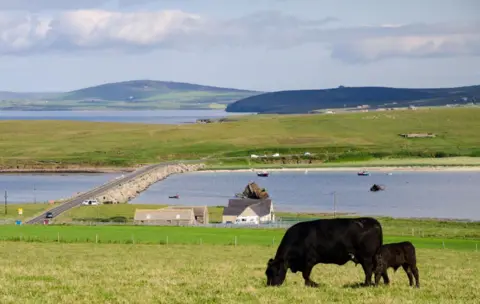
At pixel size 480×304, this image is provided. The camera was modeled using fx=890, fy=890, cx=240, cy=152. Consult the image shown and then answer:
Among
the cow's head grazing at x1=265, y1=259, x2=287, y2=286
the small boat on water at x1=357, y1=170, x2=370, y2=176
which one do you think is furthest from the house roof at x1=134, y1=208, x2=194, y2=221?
the small boat on water at x1=357, y1=170, x2=370, y2=176

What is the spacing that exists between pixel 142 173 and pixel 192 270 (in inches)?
4640

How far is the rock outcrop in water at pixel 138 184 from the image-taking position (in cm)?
9750

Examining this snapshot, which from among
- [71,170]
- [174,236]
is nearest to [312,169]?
[71,170]

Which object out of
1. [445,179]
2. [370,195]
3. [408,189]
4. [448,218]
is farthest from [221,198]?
[445,179]

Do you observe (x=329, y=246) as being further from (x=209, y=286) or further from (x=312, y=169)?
(x=312, y=169)

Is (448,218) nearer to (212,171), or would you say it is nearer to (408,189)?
(408,189)

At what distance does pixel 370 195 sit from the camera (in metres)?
109

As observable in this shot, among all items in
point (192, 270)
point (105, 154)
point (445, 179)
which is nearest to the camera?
point (192, 270)

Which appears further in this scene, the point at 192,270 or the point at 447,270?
the point at 447,270

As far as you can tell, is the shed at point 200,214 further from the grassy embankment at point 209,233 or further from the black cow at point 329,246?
the black cow at point 329,246

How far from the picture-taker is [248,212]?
78.4 meters

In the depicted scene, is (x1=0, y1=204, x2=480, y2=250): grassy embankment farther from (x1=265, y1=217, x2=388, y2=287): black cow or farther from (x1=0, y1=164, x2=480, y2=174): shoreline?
(x1=0, y1=164, x2=480, y2=174): shoreline

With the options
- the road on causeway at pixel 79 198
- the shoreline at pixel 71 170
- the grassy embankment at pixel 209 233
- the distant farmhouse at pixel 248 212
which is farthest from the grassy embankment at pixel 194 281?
the shoreline at pixel 71 170

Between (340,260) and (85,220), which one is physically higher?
(340,260)
